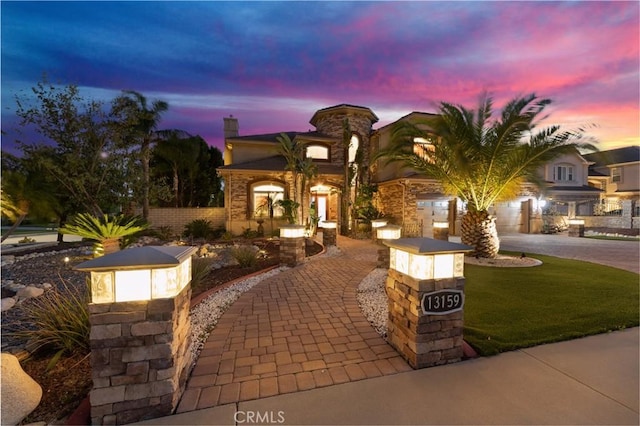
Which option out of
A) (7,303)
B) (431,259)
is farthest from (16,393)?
(7,303)

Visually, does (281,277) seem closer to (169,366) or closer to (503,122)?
(169,366)

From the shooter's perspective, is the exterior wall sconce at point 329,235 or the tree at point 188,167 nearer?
the exterior wall sconce at point 329,235

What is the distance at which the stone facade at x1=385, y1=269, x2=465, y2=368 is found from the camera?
3049 mm

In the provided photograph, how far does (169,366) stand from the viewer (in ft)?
7.82

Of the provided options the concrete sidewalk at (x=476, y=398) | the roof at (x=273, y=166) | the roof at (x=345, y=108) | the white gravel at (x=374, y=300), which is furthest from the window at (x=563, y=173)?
the concrete sidewalk at (x=476, y=398)

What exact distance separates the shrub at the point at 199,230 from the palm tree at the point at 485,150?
10286 millimetres

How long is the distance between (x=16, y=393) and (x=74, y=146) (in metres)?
8.93

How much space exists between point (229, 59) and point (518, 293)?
1507cm

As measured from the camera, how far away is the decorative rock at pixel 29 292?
5765 millimetres

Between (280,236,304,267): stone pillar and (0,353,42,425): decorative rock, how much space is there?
583cm

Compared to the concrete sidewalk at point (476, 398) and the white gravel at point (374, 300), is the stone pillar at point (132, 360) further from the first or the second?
the white gravel at point (374, 300)

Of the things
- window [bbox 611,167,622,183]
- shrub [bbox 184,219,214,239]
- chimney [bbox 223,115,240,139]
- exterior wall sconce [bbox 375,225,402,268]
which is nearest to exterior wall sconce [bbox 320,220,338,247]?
exterior wall sconce [bbox 375,225,402,268]

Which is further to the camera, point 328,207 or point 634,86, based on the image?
point 328,207

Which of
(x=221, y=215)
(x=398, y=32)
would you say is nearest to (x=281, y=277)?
(x=398, y=32)
